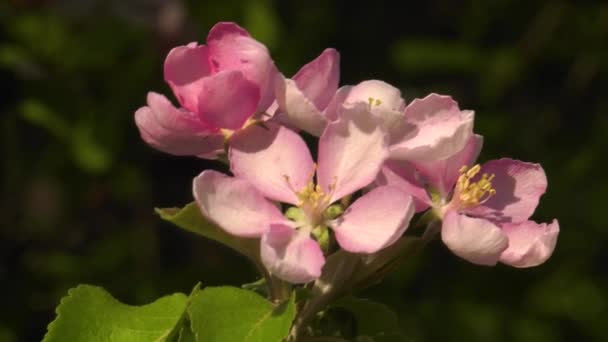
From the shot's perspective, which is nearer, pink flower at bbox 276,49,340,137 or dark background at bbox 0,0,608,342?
pink flower at bbox 276,49,340,137

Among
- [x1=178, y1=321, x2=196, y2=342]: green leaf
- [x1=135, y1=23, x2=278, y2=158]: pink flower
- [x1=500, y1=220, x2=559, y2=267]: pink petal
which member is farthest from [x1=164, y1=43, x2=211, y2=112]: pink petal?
[x1=500, y1=220, x2=559, y2=267]: pink petal

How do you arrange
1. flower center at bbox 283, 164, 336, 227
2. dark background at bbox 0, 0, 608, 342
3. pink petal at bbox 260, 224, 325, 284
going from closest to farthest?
1. pink petal at bbox 260, 224, 325, 284
2. flower center at bbox 283, 164, 336, 227
3. dark background at bbox 0, 0, 608, 342

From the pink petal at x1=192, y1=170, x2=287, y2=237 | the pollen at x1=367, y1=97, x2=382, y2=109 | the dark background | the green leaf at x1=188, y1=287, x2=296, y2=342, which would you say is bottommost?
the dark background

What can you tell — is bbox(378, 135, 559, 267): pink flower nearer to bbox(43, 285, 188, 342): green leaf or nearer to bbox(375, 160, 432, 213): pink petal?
bbox(375, 160, 432, 213): pink petal

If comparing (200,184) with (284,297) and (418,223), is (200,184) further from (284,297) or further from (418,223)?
(418,223)

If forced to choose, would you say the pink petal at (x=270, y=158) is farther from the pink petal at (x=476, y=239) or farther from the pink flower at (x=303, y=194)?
the pink petal at (x=476, y=239)

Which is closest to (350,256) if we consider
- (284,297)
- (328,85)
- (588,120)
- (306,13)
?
(284,297)

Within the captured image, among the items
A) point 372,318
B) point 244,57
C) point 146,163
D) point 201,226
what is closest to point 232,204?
point 201,226
